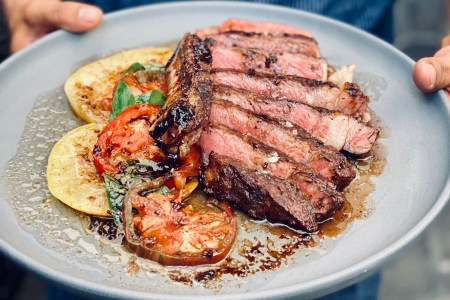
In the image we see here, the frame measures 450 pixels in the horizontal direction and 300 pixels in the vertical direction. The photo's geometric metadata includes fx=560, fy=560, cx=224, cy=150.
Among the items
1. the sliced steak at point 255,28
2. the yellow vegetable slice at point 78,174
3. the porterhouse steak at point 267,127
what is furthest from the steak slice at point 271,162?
the sliced steak at point 255,28

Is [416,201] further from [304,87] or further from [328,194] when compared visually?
[304,87]

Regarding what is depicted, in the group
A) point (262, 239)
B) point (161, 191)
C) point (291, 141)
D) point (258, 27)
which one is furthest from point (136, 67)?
point (262, 239)

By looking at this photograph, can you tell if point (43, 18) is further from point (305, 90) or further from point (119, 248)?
point (119, 248)

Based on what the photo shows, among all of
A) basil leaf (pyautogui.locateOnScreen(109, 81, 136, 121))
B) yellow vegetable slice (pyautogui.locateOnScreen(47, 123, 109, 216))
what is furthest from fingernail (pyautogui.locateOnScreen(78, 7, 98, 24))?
yellow vegetable slice (pyautogui.locateOnScreen(47, 123, 109, 216))

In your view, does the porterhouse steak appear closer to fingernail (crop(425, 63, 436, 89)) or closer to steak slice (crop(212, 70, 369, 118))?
steak slice (crop(212, 70, 369, 118))

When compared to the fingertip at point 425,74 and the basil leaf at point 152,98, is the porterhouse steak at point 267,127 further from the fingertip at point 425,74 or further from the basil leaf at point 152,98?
the fingertip at point 425,74

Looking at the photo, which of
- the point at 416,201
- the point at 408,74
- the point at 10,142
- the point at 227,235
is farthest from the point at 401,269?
the point at 10,142
